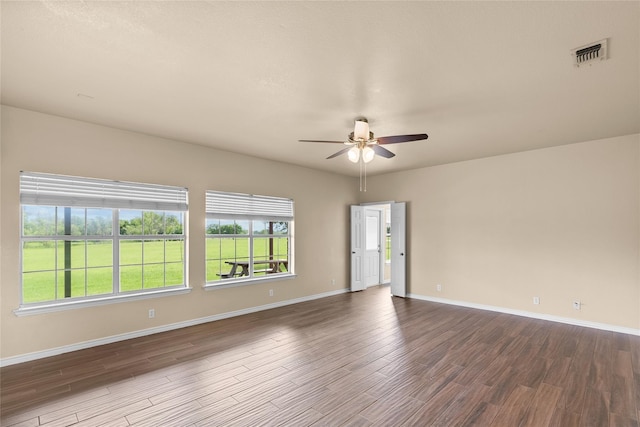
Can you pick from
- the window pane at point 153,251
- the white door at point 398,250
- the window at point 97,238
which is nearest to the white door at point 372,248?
the white door at point 398,250

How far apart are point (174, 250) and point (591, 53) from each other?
206 inches

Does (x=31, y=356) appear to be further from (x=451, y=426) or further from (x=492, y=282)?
(x=492, y=282)

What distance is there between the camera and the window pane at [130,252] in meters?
4.20

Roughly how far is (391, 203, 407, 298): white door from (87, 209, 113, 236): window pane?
5.37m

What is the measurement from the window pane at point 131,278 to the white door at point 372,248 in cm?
493

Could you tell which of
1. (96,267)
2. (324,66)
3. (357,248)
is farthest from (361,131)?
(357,248)

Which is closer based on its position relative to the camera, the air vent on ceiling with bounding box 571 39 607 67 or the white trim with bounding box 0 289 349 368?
the air vent on ceiling with bounding box 571 39 607 67

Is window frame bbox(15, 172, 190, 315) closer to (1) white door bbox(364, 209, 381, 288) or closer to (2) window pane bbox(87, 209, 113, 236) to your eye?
(2) window pane bbox(87, 209, 113, 236)

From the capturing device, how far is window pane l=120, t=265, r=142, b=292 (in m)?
4.18

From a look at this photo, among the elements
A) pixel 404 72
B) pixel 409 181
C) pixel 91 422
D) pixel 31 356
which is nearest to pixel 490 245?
pixel 409 181

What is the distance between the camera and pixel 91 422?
7.78 ft

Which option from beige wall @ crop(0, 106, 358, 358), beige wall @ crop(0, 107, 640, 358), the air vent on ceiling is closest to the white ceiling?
the air vent on ceiling

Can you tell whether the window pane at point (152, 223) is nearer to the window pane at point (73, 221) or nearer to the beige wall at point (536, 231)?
the window pane at point (73, 221)

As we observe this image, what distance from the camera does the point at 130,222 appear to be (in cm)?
429
